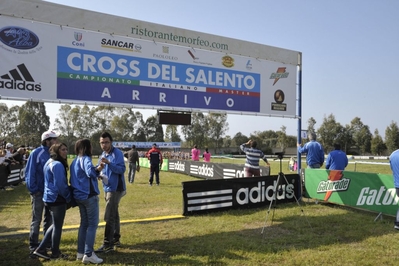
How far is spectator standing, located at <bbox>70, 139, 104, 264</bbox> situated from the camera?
14.8 ft

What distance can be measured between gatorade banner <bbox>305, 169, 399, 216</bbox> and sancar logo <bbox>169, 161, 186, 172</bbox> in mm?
11763

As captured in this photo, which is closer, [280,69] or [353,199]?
[353,199]

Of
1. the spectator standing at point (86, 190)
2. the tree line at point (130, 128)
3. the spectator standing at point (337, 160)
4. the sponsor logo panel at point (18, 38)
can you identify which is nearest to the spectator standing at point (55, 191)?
the spectator standing at point (86, 190)

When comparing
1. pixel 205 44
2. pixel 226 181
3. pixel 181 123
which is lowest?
pixel 226 181

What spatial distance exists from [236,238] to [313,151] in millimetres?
4807

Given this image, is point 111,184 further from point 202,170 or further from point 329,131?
point 329,131

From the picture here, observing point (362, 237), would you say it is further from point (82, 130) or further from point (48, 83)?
point (82, 130)

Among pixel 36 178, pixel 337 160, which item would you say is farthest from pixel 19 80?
pixel 337 160

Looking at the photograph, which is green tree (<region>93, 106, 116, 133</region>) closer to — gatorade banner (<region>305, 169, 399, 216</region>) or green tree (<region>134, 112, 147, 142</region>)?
green tree (<region>134, 112, 147, 142</region>)

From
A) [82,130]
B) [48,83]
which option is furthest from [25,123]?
[48,83]

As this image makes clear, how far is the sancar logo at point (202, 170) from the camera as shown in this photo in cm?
1655

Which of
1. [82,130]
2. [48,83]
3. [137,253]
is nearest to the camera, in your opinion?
[137,253]

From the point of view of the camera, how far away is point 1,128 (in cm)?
7944

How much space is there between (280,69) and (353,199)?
4243mm
